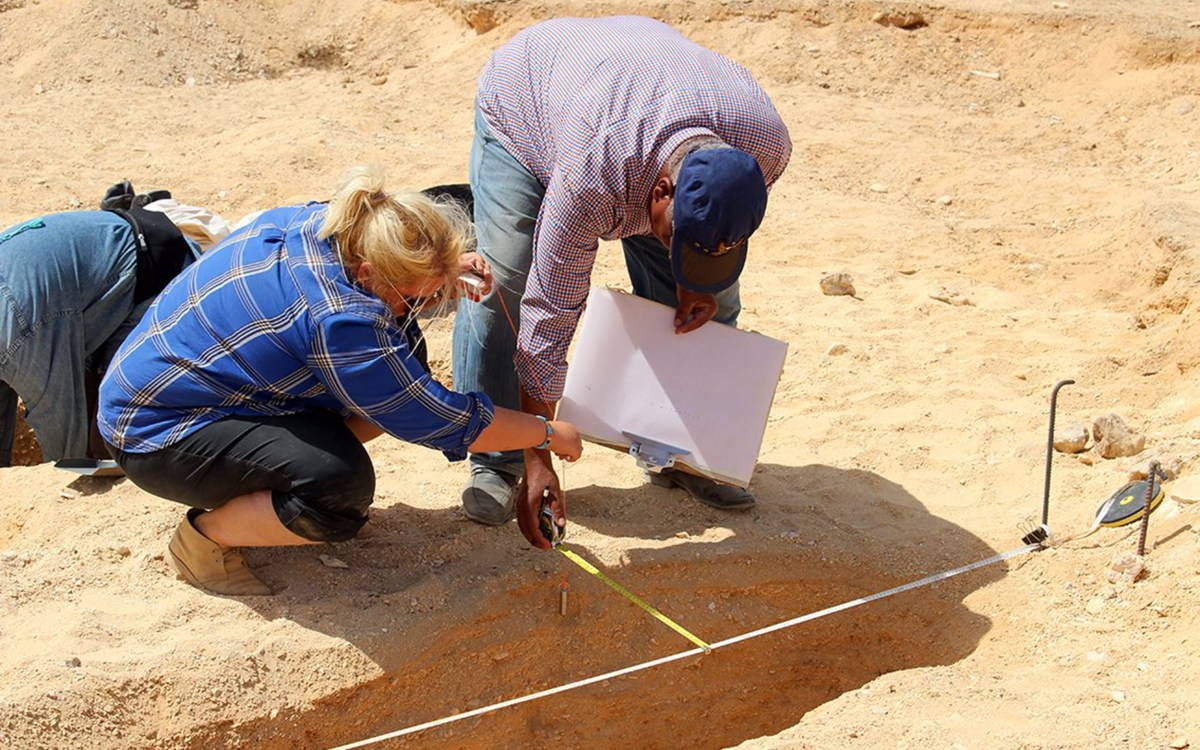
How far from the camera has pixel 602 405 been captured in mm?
3590

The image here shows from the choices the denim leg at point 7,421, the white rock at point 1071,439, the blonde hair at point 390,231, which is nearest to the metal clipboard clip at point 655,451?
the blonde hair at point 390,231

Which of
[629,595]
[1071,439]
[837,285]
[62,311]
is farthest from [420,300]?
[837,285]

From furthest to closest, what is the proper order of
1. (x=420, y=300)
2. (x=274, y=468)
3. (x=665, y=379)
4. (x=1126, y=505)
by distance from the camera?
(x=1126, y=505) < (x=665, y=379) < (x=274, y=468) < (x=420, y=300)

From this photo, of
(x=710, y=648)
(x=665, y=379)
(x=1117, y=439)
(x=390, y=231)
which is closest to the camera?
(x=390, y=231)

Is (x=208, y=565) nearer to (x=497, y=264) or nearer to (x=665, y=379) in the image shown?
(x=497, y=264)

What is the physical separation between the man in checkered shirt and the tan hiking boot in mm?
696

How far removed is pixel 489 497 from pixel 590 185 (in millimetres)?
1148

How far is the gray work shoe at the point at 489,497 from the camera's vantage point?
12.4 feet

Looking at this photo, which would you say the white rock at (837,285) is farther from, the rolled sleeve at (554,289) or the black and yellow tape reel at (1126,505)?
the rolled sleeve at (554,289)

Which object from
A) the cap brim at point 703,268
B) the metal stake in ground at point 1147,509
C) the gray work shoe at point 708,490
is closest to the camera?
the cap brim at point 703,268

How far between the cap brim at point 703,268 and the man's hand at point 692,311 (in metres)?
0.21

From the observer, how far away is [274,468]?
10.2 feet

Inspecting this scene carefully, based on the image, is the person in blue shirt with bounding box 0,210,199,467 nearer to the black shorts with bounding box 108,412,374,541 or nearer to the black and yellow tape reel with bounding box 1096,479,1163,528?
the black shorts with bounding box 108,412,374,541

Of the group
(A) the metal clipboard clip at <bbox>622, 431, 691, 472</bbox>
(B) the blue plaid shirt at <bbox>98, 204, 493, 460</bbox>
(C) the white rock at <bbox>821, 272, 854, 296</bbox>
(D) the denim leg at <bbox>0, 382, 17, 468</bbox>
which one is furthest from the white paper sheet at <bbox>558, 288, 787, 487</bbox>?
(C) the white rock at <bbox>821, 272, 854, 296</bbox>
